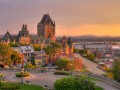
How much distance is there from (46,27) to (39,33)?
5617 mm

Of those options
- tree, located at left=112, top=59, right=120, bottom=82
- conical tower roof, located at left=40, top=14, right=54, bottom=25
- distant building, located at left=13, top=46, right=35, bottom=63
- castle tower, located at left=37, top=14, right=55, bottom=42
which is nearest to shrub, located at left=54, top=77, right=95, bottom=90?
tree, located at left=112, top=59, right=120, bottom=82

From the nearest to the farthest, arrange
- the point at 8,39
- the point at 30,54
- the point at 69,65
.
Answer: the point at 69,65
the point at 30,54
the point at 8,39

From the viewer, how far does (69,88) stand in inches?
1291

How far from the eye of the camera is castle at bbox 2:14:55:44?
127750 mm

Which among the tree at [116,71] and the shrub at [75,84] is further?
the tree at [116,71]

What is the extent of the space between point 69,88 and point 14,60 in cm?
3533

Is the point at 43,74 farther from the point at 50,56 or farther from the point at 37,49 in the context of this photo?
the point at 37,49

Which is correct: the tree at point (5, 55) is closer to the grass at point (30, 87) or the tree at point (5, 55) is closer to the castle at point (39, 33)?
the grass at point (30, 87)

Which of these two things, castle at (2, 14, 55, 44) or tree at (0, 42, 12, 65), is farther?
castle at (2, 14, 55, 44)

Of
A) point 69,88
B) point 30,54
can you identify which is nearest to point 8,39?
point 30,54

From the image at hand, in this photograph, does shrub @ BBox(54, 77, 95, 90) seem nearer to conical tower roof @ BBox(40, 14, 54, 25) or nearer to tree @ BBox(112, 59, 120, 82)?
tree @ BBox(112, 59, 120, 82)

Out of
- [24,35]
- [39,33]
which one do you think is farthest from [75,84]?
[39,33]

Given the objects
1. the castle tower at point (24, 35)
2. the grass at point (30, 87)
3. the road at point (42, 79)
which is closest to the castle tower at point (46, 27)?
the castle tower at point (24, 35)

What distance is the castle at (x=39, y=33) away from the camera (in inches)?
5030
